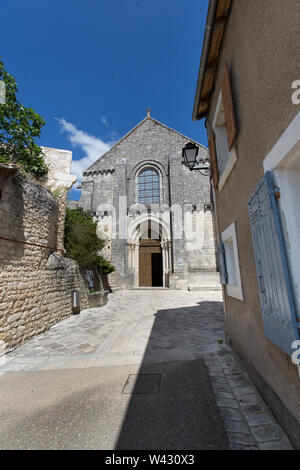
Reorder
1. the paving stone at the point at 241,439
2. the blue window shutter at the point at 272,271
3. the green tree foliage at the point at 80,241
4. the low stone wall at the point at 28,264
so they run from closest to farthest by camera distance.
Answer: the blue window shutter at the point at 272,271 < the paving stone at the point at 241,439 < the low stone wall at the point at 28,264 < the green tree foliage at the point at 80,241

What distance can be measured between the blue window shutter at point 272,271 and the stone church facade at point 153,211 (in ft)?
34.5

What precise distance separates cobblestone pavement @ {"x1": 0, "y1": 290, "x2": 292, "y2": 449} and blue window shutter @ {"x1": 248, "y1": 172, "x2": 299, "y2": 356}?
31.6 inches

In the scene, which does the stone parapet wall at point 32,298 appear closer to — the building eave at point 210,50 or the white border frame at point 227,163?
the white border frame at point 227,163

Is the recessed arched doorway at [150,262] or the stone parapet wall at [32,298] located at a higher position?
the recessed arched doorway at [150,262]

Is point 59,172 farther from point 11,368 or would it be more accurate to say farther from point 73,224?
point 11,368

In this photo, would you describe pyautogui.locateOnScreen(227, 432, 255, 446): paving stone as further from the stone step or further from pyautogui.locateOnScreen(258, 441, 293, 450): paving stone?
the stone step

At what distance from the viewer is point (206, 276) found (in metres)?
12.4

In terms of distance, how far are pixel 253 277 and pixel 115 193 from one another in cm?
1330

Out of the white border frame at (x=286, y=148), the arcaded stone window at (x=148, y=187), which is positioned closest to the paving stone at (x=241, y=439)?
the white border frame at (x=286, y=148)

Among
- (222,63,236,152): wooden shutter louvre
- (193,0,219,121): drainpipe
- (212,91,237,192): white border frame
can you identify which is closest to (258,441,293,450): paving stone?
(212,91,237,192): white border frame

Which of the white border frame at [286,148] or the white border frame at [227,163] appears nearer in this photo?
the white border frame at [286,148]

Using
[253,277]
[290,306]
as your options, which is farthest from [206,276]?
[290,306]

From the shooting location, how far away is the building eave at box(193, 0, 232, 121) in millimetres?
2600

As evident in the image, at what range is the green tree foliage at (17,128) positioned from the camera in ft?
15.3
